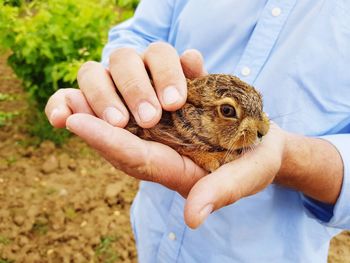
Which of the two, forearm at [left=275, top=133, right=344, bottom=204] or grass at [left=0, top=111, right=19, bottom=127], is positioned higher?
forearm at [left=275, top=133, right=344, bottom=204]

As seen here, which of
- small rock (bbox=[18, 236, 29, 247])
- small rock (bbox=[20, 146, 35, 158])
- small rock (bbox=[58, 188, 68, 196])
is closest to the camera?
small rock (bbox=[18, 236, 29, 247])

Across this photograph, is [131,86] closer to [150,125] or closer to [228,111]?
[150,125]

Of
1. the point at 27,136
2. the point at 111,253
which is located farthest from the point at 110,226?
the point at 27,136

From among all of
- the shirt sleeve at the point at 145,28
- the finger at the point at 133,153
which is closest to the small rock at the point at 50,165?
the shirt sleeve at the point at 145,28

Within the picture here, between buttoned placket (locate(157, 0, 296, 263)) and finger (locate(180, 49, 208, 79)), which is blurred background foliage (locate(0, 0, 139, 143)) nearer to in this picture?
finger (locate(180, 49, 208, 79))

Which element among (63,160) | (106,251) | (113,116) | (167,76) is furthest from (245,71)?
(63,160)

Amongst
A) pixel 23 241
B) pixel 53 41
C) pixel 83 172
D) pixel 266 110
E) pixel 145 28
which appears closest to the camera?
pixel 266 110

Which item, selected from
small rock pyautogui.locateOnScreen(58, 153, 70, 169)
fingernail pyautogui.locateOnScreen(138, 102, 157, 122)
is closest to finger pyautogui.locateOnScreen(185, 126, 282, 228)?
fingernail pyautogui.locateOnScreen(138, 102, 157, 122)
